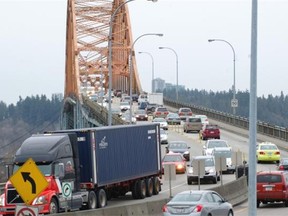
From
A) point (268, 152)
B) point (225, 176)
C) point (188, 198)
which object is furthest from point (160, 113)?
point (188, 198)

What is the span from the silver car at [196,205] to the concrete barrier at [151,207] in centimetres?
201

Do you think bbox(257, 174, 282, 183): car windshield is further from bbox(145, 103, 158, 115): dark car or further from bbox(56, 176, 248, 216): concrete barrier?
bbox(145, 103, 158, 115): dark car

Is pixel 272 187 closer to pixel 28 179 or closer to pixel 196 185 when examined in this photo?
pixel 196 185

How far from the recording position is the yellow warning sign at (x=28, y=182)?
A: 58.6 ft

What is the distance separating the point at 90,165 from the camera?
114ft

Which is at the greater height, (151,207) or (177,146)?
(177,146)

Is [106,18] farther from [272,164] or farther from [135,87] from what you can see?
[272,164]

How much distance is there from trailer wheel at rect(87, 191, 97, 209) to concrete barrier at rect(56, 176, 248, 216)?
3.09 metres

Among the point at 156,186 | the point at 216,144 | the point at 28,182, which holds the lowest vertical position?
the point at 156,186

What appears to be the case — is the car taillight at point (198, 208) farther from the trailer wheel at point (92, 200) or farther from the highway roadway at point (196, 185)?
the trailer wheel at point (92, 200)

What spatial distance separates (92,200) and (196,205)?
867 centimetres

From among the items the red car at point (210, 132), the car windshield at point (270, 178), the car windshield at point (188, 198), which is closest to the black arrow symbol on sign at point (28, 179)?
the car windshield at point (188, 198)

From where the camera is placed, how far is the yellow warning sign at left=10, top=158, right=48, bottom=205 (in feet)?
58.6

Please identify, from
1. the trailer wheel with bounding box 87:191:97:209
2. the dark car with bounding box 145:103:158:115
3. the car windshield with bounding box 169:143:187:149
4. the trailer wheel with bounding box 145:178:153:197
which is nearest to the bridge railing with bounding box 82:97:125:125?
the dark car with bounding box 145:103:158:115
